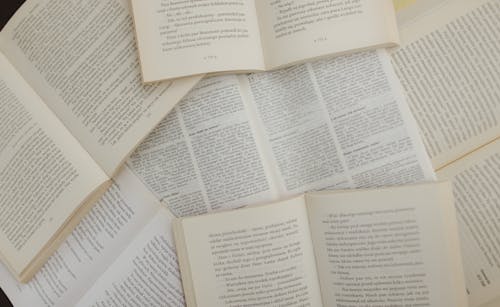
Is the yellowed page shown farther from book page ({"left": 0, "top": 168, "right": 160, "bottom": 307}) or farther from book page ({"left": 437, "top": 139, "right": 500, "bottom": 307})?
book page ({"left": 0, "top": 168, "right": 160, "bottom": 307})

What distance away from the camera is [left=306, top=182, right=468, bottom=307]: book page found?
69 centimetres

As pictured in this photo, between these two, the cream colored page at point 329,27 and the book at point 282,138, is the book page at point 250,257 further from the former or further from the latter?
the cream colored page at point 329,27

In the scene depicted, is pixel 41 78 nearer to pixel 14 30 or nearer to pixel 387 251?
pixel 14 30

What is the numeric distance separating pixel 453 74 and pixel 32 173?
0.63 meters

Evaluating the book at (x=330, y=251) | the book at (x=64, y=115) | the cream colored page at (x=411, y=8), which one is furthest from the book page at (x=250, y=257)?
the cream colored page at (x=411, y=8)

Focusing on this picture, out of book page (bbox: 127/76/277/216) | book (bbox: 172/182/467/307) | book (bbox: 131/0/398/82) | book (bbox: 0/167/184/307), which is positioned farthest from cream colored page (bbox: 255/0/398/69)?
book (bbox: 0/167/184/307)

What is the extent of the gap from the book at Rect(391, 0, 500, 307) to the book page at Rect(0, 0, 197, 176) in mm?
343

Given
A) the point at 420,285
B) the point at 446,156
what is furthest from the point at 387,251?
the point at 446,156

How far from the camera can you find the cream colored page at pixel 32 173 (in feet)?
2.41

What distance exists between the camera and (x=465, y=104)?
75 centimetres

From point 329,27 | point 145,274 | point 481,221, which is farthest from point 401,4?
point 145,274

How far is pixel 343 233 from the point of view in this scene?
724 mm

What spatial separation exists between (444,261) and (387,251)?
7 cm

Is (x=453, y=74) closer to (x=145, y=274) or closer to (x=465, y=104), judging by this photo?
(x=465, y=104)
